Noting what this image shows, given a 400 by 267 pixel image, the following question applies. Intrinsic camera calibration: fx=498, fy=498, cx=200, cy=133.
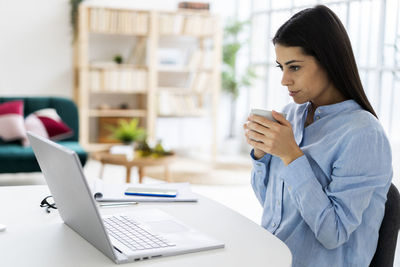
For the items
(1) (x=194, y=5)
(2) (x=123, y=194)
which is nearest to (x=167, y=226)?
(2) (x=123, y=194)

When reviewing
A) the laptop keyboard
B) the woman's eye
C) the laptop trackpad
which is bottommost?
the laptop trackpad

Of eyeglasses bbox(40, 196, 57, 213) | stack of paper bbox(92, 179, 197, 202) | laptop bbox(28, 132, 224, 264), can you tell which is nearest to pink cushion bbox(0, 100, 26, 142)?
stack of paper bbox(92, 179, 197, 202)

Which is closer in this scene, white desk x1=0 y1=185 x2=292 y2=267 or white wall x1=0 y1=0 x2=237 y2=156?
white desk x1=0 y1=185 x2=292 y2=267

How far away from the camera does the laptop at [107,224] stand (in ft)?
3.28

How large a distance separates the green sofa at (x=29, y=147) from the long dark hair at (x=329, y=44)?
3211 mm

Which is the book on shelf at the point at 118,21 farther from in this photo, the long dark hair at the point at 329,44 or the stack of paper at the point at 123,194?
the long dark hair at the point at 329,44

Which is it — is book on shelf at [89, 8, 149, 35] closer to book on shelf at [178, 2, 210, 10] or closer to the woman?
book on shelf at [178, 2, 210, 10]

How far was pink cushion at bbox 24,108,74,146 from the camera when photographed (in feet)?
15.0

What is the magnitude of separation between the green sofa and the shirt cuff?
10.6ft

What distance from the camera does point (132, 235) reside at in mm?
1160

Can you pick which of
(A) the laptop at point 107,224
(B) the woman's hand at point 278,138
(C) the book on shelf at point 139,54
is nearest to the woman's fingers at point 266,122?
(B) the woman's hand at point 278,138

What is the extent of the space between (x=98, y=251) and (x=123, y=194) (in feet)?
1.58

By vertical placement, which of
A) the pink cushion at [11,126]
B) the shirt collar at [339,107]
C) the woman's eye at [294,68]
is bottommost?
the pink cushion at [11,126]

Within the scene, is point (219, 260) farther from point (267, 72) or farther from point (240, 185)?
point (267, 72)
